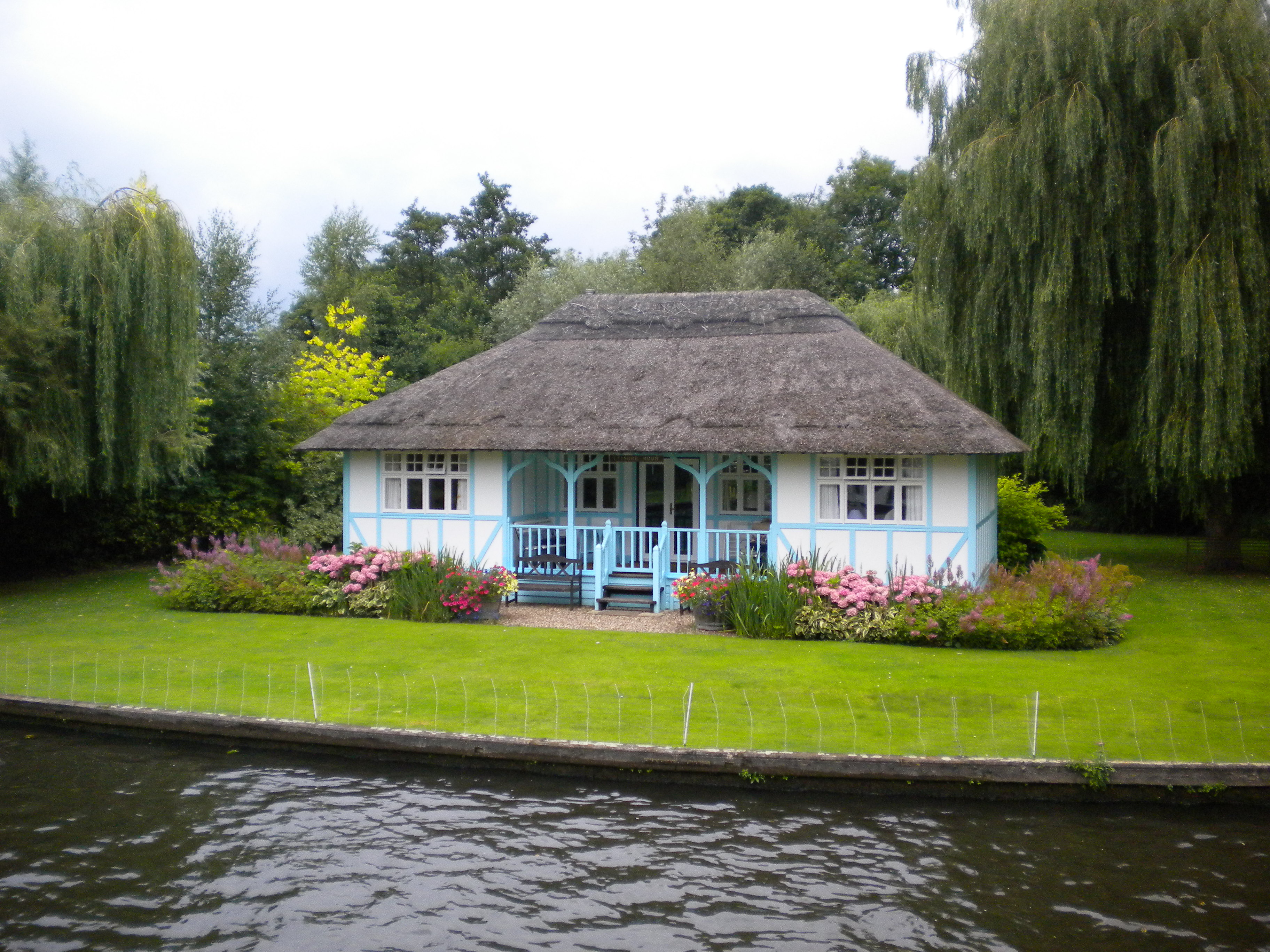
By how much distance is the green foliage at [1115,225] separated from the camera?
1838cm

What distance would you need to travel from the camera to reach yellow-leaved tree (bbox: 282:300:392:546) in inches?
961

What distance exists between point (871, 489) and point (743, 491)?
11.3 ft

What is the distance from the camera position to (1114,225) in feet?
63.5

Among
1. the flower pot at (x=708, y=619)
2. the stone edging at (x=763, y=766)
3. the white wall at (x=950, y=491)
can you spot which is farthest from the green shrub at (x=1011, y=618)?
the stone edging at (x=763, y=766)

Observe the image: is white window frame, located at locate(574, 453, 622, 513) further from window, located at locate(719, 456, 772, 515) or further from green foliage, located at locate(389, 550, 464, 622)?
green foliage, located at locate(389, 550, 464, 622)

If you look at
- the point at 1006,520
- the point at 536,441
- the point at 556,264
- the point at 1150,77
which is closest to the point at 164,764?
the point at 536,441

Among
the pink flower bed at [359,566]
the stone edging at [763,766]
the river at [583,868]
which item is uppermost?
the pink flower bed at [359,566]

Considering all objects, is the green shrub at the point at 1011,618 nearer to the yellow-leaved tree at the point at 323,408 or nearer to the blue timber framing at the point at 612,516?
the blue timber framing at the point at 612,516

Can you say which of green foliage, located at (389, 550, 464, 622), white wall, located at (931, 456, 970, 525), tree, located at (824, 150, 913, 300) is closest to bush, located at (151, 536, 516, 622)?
green foliage, located at (389, 550, 464, 622)

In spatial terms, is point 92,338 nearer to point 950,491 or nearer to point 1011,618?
point 950,491

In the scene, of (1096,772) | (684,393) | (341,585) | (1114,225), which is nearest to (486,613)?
(341,585)

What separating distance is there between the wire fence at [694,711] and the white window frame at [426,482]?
248 inches

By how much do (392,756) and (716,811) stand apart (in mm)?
3261

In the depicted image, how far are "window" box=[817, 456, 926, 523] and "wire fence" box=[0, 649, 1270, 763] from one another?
559cm
